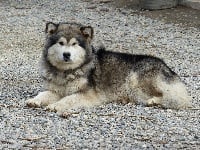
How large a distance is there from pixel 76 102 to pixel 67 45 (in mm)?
618

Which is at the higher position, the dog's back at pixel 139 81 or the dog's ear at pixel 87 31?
the dog's ear at pixel 87 31

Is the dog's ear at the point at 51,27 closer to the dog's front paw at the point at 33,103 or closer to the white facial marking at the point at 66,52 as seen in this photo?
the white facial marking at the point at 66,52

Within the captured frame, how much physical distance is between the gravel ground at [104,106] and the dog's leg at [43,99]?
0.38 ft

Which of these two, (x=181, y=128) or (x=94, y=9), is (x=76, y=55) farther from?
(x=94, y=9)

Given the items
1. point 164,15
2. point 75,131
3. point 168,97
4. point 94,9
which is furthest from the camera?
point 94,9

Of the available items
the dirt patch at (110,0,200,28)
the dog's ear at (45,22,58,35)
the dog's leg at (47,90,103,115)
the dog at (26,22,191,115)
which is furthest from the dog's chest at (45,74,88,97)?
the dirt patch at (110,0,200,28)

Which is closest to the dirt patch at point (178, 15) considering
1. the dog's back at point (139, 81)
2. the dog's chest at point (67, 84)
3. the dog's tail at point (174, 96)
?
the dog's back at point (139, 81)

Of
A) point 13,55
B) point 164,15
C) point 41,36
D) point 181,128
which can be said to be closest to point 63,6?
point 164,15

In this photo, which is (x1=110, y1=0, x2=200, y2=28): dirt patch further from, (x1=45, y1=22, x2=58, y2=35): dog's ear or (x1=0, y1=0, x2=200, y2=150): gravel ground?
(x1=45, y1=22, x2=58, y2=35): dog's ear

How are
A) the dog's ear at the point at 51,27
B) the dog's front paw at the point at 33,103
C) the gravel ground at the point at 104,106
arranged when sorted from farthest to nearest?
the dog's ear at the point at 51,27 → the dog's front paw at the point at 33,103 → the gravel ground at the point at 104,106

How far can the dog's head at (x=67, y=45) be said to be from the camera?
22.9ft

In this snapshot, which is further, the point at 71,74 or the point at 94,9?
the point at 94,9

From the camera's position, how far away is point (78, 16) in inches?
597

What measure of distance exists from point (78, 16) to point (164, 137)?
957 centimetres
